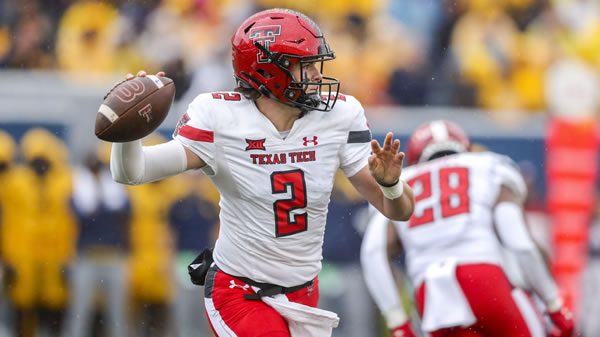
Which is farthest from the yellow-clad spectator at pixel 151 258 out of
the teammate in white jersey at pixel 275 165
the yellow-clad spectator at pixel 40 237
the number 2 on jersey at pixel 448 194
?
the teammate in white jersey at pixel 275 165

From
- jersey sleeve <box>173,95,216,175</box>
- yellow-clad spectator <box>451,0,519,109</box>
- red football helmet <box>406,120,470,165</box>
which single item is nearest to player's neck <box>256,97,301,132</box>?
jersey sleeve <box>173,95,216,175</box>

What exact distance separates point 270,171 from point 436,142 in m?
2.03

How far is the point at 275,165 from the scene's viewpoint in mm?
4414

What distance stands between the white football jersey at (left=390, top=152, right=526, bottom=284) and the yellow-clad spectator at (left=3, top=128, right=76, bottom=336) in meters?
3.94

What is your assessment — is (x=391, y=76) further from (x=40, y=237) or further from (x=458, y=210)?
(x=458, y=210)

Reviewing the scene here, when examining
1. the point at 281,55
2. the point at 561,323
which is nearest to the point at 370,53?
the point at 561,323

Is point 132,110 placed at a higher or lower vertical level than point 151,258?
higher

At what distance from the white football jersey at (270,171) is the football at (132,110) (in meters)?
0.24

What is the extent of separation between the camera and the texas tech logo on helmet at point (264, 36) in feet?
14.6

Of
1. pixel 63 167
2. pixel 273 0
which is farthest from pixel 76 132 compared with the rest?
pixel 273 0

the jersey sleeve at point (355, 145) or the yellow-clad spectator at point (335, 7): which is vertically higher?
the jersey sleeve at point (355, 145)

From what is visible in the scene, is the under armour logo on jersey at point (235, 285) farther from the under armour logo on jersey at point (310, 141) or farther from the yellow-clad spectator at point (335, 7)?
the yellow-clad spectator at point (335, 7)

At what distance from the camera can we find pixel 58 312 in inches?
366

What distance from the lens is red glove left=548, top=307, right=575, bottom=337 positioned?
20.0 ft
